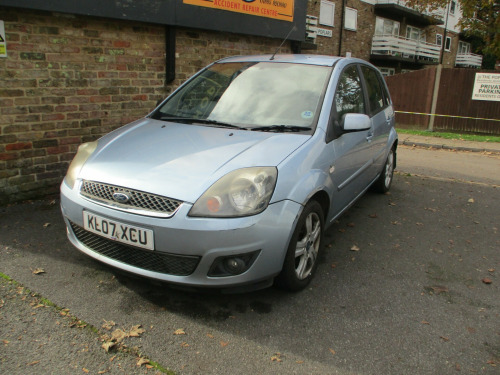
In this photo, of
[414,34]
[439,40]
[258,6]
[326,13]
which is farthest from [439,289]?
[439,40]

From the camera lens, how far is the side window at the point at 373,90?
4926 mm

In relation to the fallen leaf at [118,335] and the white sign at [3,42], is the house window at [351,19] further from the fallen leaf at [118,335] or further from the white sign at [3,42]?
the fallen leaf at [118,335]

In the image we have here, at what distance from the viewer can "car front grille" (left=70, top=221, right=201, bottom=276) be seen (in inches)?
106

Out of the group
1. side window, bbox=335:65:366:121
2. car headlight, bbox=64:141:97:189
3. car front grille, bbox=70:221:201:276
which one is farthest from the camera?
side window, bbox=335:65:366:121

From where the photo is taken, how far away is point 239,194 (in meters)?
2.73

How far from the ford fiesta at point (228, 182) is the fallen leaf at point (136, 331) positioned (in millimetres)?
Result: 328

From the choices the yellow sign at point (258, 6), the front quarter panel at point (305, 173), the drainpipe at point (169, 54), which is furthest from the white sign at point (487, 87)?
the front quarter panel at point (305, 173)

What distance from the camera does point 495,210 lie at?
5.66 metres

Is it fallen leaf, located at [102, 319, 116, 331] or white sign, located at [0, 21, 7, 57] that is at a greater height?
white sign, located at [0, 21, 7, 57]

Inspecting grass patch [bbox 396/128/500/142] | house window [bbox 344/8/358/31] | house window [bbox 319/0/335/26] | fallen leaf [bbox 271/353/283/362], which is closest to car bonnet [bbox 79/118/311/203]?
fallen leaf [bbox 271/353/283/362]

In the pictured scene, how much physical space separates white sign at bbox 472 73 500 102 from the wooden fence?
14 centimetres

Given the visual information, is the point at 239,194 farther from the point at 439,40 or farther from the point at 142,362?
the point at 439,40

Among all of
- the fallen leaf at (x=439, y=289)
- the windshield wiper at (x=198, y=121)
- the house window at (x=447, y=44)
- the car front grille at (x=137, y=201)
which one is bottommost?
the fallen leaf at (x=439, y=289)

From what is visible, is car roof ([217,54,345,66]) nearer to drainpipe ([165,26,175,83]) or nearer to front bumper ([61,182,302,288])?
front bumper ([61,182,302,288])
